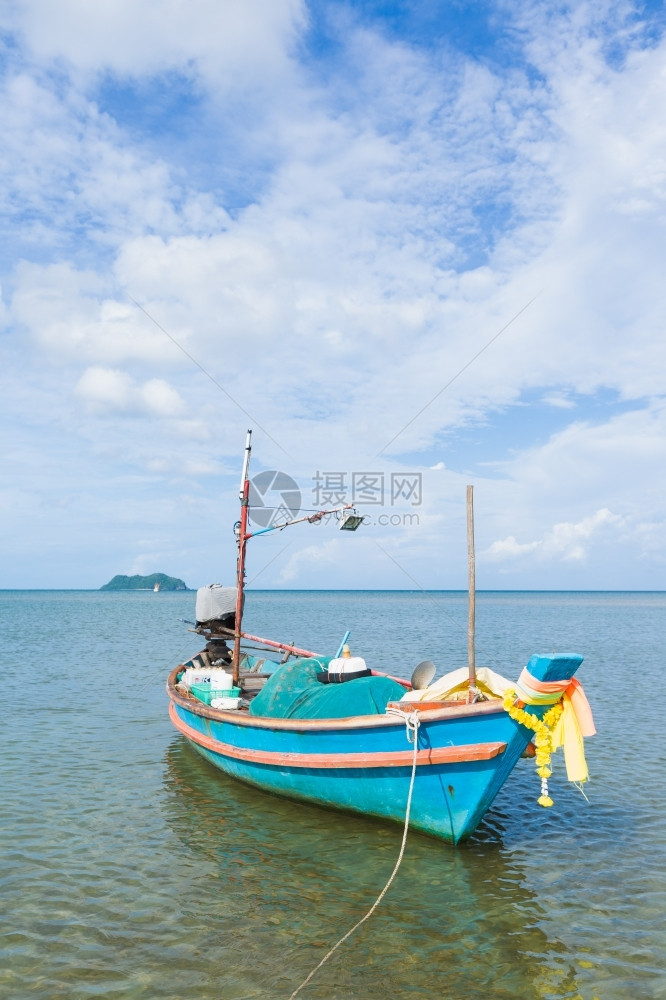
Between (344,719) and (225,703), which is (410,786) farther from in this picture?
(225,703)

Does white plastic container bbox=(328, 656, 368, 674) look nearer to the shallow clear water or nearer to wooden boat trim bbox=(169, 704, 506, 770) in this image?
wooden boat trim bbox=(169, 704, 506, 770)

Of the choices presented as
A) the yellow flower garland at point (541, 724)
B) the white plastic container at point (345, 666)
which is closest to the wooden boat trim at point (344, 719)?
the yellow flower garland at point (541, 724)

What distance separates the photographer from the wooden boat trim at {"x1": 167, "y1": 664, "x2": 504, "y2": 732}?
914cm

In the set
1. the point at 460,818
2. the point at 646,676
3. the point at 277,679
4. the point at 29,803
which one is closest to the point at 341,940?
the point at 460,818

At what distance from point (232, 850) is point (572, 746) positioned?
5549 millimetres

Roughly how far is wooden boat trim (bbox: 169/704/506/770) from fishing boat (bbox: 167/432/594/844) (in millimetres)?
16

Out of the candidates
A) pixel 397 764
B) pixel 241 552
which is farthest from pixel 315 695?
pixel 241 552

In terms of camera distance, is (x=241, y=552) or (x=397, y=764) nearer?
(x=397, y=764)

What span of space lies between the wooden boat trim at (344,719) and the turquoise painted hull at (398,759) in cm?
2

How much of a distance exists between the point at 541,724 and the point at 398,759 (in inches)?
88.3

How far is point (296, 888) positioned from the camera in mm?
9164

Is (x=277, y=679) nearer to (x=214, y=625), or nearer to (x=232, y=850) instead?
(x=232, y=850)

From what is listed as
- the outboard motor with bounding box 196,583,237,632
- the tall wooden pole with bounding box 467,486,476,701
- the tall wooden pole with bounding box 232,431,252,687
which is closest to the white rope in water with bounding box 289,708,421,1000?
the tall wooden pole with bounding box 467,486,476,701

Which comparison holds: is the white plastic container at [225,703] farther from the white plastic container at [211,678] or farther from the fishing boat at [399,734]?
the white plastic container at [211,678]
